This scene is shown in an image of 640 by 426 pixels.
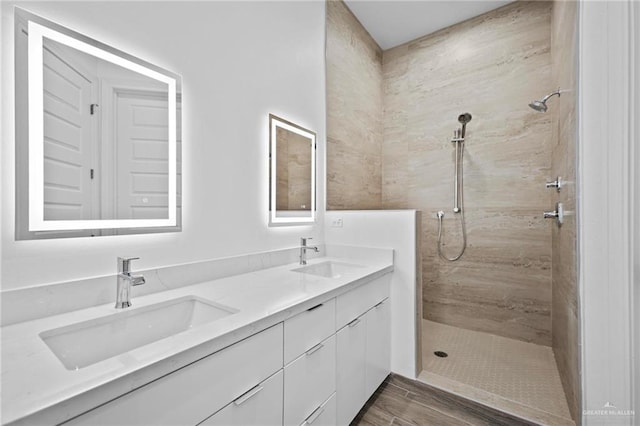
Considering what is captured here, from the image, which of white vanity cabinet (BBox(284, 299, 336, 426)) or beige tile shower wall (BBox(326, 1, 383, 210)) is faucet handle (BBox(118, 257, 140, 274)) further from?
beige tile shower wall (BBox(326, 1, 383, 210))

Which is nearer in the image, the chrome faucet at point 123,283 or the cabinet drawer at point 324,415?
A: the chrome faucet at point 123,283

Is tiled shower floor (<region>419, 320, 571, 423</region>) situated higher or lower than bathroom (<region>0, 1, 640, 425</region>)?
lower

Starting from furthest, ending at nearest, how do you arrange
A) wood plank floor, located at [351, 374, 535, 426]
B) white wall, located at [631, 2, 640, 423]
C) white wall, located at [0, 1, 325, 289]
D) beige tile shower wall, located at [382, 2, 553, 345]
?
beige tile shower wall, located at [382, 2, 553, 345] < wood plank floor, located at [351, 374, 535, 426] < white wall, located at [0, 1, 325, 289] < white wall, located at [631, 2, 640, 423]

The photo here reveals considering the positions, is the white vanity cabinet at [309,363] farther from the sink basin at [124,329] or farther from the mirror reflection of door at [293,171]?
the mirror reflection of door at [293,171]

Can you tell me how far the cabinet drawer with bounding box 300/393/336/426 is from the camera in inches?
46.8

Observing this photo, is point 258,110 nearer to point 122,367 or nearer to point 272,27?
point 272,27

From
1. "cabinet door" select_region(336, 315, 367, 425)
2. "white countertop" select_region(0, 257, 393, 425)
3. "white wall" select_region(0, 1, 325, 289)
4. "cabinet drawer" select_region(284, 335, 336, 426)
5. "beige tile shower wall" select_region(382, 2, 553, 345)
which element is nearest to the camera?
"white countertop" select_region(0, 257, 393, 425)

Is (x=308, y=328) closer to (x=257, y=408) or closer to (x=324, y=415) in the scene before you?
(x=257, y=408)

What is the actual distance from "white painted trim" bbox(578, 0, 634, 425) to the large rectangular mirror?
1.59m

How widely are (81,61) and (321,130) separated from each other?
5.18ft

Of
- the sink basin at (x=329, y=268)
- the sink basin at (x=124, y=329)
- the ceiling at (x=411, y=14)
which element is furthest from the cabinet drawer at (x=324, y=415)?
the ceiling at (x=411, y=14)

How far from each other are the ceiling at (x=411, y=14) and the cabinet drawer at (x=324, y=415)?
307 centimetres

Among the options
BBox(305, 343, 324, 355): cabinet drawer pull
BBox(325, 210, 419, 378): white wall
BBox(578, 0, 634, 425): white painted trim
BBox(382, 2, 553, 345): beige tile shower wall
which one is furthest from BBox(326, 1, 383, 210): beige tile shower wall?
BBox(578, 0, 634, 425): white painted trim

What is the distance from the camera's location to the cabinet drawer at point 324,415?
3.90 ft
